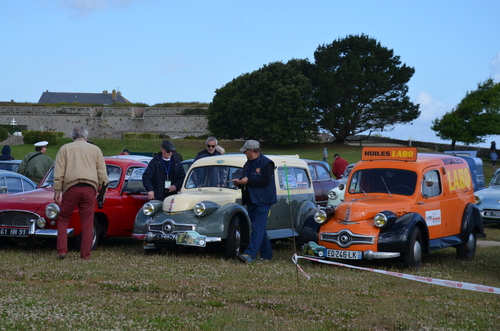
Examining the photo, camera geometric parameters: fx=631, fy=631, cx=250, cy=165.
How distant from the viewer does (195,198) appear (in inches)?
406

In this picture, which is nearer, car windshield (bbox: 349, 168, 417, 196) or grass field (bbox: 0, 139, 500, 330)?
grass field (bbox: 0, 139, 500, 330)

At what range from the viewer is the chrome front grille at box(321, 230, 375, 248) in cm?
921

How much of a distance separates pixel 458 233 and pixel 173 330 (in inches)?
268

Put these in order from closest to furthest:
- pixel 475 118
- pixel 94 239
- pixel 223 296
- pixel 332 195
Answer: pixel 223 296
pixel 94 239
pixel 332 195
pixel 475 118

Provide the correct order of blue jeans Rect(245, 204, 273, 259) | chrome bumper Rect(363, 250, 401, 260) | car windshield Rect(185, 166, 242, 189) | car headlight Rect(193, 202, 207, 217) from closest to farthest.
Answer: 1. chrome bumper Rect(363, 250, 401, 260)
2. blue jeans Rect(245, 204, 273, 259)
3. car headlight Rect(193, 202, 207, 217)
4. car windshield Rect(185, 166, 242, 189)

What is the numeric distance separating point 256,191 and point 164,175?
2460 millimetres

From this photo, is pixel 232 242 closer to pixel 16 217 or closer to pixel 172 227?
pixel 172 227

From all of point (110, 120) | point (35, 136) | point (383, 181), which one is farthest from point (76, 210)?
point (110, 120)

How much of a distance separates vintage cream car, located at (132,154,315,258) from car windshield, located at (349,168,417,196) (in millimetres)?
1201

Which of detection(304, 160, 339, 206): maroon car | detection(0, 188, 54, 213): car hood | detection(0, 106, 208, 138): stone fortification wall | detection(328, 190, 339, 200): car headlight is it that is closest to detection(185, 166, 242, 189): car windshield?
detection(0, 188, 54, 213): car hood

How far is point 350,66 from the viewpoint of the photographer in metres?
59.3

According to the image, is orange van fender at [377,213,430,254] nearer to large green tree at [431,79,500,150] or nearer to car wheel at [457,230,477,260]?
car wheel at [457,230,477,260]

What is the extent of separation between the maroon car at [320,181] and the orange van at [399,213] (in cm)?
554

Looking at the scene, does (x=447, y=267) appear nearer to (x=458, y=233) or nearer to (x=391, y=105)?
(x=458, y=233)
